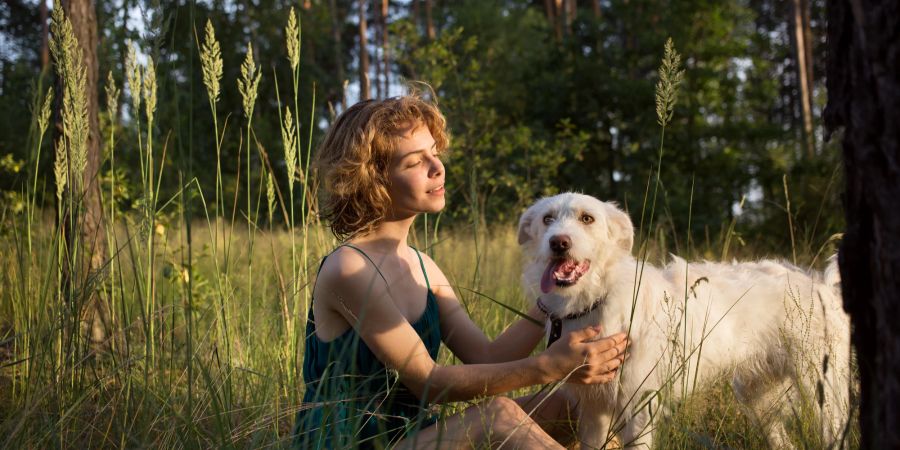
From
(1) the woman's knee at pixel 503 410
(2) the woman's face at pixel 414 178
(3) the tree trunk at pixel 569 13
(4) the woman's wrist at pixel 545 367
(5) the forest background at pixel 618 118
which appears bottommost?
(1) the woman's knee at pixel 503 410

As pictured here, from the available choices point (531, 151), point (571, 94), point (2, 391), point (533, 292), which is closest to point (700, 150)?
point (571, 94)

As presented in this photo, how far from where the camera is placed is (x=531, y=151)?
12969mm

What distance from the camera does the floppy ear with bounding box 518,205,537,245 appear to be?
338 centimetres

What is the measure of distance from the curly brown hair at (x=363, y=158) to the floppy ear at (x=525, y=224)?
0.69 meters

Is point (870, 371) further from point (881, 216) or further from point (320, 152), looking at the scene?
point (320, 152)

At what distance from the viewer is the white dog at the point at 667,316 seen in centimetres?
297

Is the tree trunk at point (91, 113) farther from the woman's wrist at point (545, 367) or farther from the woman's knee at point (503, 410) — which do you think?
the woman's wrist at point (545, 367)

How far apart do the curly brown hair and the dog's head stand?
27.0 inches

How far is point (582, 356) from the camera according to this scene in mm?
2373

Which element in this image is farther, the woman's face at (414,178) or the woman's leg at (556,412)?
the woman's leg at (556,412)

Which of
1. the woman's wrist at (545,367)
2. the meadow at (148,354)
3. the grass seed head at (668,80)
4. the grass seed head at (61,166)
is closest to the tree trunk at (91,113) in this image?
the meadow at (148,354)

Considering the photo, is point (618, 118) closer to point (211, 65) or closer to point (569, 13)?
point (569, 13)

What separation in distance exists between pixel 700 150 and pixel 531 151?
4139 mm

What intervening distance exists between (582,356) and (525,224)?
1.14 metres
